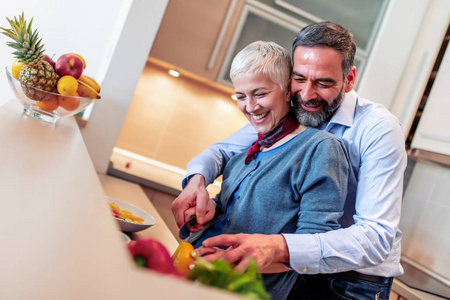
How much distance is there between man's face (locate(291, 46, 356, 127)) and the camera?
1.31 m

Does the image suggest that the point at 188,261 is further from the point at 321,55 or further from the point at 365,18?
the point at 365,18

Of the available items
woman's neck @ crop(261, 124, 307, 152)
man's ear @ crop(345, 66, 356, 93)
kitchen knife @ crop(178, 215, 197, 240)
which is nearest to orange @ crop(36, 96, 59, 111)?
kitchen knife @ crop(178, 215, 197, 240)

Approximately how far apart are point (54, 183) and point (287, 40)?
2.28m

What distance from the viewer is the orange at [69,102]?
1.48 metres

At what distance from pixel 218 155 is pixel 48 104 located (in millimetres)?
571

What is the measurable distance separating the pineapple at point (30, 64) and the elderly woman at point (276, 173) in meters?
0.60

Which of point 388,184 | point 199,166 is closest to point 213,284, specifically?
point 388,184

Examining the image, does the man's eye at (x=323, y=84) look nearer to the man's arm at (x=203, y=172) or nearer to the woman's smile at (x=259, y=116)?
the woman's smile at (x=259, y=116)

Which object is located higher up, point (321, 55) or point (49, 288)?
point (321, 55)

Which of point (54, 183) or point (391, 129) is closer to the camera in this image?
point (54, 183)

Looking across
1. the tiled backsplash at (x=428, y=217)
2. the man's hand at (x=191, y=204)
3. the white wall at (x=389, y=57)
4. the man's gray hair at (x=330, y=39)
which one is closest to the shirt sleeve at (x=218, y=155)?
the man's hand at (x=191, y=204)

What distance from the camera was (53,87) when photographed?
1.49 meters

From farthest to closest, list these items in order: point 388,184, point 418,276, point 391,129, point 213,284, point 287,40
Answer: point 287,40, point 418,276, point 391,129, point 388,184, point 213,284

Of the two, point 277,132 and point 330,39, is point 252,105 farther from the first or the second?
point 330,39
